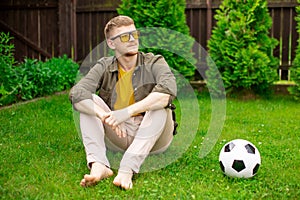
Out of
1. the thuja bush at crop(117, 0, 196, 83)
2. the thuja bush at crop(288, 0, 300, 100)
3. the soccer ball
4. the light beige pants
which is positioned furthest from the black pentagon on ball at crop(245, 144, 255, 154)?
the thuja bush at crop(117, 0, 196, 83)

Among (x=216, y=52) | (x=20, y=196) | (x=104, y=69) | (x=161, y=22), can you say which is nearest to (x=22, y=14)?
(x=161, y=22)

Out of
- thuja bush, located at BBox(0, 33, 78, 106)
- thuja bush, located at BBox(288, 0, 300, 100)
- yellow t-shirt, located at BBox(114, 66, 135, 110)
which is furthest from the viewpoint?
thuja bush, located at BBox(288, 0, 300, 100)

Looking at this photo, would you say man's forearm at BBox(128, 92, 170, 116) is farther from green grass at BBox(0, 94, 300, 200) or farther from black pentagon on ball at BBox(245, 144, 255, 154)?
black pentagon on ball at BBox(245, 144, 255, 154)

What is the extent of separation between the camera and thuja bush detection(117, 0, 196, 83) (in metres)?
7.77

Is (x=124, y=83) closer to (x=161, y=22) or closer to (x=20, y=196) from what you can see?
(x=20, y=196)

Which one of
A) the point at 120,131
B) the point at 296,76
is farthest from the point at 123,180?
the point at 296,76

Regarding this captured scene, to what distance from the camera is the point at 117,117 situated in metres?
3.64

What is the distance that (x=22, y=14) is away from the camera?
34.0ft

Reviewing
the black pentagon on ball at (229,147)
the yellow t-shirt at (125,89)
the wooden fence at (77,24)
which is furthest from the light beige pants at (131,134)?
the wooden fence at (77,24)

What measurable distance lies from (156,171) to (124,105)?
60 cm

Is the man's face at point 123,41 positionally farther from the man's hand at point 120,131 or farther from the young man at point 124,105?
the man's hand at point 120,131

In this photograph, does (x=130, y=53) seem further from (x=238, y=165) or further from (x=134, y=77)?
(x=238, y=165)

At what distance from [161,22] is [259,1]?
5.18 ft

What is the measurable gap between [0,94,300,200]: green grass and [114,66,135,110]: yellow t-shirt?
0.60 metres
